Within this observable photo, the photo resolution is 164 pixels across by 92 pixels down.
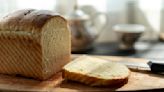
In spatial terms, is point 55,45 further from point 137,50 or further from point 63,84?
point 137,50

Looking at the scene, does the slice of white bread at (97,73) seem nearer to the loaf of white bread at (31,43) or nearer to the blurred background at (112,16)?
the loaf of white bread at (31,43)

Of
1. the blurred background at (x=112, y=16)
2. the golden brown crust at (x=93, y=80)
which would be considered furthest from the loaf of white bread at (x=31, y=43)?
the blurred background at (x=112, y=16)

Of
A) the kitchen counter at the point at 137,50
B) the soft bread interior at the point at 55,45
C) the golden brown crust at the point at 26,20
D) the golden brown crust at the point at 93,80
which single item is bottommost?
the kitchen counter at the point at 137,50

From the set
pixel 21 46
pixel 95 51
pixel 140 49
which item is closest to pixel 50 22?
pixel 21 46

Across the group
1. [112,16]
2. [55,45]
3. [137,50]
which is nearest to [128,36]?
[137,50]

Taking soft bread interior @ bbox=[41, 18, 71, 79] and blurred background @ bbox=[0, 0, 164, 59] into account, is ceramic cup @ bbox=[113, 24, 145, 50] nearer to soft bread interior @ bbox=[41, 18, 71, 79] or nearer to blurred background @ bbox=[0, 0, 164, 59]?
blurred background @ bbox=[0, 0, 164, 59]

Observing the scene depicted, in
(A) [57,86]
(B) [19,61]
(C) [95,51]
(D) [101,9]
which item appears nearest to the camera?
(A) [57,86]

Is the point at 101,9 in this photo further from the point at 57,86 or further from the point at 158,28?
the point at 57,86
